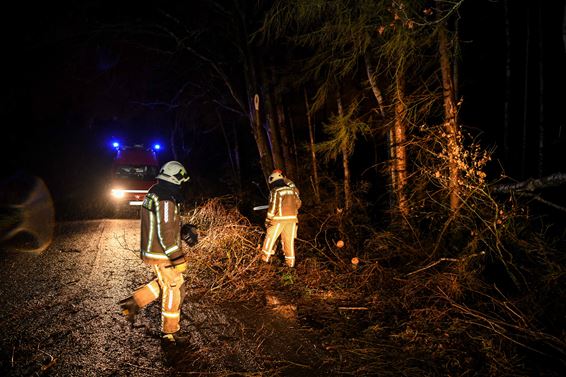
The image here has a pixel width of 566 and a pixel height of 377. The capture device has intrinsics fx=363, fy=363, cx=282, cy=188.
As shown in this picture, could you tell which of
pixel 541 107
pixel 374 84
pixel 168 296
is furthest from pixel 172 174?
pixel 541 107

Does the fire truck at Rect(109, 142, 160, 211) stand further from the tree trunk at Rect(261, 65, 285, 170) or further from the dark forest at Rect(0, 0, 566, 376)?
the tree trunk at Rect(261, 65, 285, 170)

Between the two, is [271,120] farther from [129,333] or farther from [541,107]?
[541,107]

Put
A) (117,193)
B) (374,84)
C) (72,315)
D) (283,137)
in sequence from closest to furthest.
Answer: (72,315) → (374,84) → (283,137) → (117,193)

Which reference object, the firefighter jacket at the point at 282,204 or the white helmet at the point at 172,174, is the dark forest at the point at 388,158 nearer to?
the firefighter jacket at the point at 282,204

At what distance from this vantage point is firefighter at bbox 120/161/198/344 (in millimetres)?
4180

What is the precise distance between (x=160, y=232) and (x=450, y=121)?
4.54 metres

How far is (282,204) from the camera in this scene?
679 centimetres

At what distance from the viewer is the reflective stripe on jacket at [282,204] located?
22.2 feet

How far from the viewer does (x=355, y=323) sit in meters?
4.86

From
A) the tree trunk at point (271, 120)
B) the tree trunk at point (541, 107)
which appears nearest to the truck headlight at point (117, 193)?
the tree trunk at point (271, 120)

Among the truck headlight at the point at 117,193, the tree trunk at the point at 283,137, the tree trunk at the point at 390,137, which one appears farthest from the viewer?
the truck headlight at the point at 117,193

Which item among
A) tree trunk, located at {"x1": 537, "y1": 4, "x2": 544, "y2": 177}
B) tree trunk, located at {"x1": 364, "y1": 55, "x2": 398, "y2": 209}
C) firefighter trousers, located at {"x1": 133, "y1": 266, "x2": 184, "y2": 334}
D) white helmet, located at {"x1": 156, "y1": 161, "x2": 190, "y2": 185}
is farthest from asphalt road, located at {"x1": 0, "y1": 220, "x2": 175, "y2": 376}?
tree trunk, located at {"x1": 537, "y1": 4, "x2": 544, "y2": 177}

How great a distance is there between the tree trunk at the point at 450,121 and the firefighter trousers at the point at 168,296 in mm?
3960

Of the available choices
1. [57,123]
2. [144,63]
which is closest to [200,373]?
[144,63]
